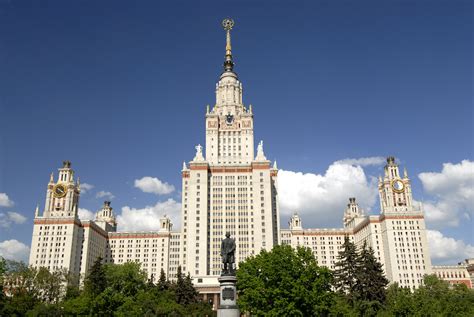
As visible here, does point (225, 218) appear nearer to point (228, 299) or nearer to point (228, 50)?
point (228, 50)

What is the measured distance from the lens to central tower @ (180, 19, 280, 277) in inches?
5704

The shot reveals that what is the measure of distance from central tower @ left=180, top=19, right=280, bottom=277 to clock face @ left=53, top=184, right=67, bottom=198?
43.4m

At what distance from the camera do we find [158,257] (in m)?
177

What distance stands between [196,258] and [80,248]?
147 feet

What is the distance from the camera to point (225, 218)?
15050 cm

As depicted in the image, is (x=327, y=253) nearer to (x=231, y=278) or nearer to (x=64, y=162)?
(x=64, y=162)

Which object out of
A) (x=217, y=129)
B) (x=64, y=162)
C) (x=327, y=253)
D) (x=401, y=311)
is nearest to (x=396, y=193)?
(x=327, y=253)

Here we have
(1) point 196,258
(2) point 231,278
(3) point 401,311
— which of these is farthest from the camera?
(1) point 196,258

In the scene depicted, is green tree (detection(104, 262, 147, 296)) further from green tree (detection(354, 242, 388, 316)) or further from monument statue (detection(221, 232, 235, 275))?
green tree (detection(354, 242, 388, 316))

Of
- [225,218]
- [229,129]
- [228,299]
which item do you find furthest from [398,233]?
[228,299]

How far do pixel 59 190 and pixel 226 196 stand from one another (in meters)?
61.3

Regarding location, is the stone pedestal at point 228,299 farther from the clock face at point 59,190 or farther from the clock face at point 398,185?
the clock face at point 398,185

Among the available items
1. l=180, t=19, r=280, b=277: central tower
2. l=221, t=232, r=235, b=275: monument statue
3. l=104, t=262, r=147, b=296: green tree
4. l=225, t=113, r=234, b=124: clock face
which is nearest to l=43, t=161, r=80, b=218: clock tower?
l=180, t=19, r=280, b=277: central tower

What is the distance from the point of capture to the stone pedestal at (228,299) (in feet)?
136
